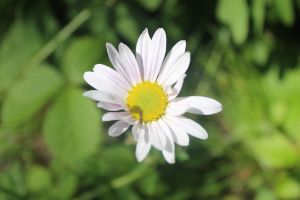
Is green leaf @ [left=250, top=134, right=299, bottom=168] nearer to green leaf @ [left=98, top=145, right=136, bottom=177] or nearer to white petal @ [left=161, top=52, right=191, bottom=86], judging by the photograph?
green leaf @ [left=98, top=145, right=136, bottom=177]

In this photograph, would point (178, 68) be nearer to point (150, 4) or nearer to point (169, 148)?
point (169, 148)

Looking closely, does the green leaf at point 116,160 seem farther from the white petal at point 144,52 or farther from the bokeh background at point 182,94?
the white petal at point 144,52

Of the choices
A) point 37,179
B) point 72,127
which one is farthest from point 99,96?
point 37,179

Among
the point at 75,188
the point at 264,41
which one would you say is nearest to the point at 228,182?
the point at 264,41

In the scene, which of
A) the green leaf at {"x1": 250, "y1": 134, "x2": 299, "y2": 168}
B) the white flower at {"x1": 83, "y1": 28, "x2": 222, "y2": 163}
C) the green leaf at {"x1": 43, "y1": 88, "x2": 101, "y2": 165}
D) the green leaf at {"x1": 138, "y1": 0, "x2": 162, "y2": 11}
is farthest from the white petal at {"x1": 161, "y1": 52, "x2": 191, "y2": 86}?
the green leaf at {"x1": 250, "y1": 134, "x2": 299, "y2": 168}

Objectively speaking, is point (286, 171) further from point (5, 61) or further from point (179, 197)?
point (5, 61)
